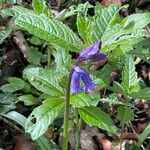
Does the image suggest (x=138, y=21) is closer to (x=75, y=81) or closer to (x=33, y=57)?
(x=75, y=81)

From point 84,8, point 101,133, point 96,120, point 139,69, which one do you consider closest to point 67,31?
point 96,120

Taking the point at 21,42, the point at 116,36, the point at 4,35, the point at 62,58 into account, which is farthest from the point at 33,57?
the point at 116,36

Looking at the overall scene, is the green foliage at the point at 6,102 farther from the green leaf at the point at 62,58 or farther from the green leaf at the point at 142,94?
the green leaf at the point at 142,94

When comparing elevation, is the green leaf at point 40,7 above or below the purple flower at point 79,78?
above

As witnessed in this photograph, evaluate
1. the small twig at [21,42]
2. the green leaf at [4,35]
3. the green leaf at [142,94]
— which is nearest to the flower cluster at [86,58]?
the green leaf at [142,94]

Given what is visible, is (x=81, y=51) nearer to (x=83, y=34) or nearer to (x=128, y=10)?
(x=83, y=34)

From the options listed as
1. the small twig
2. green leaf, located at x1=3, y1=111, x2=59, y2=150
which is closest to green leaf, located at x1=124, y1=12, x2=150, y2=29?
green leaf, located at x1=3, y1=111, x2=59, y2=150
